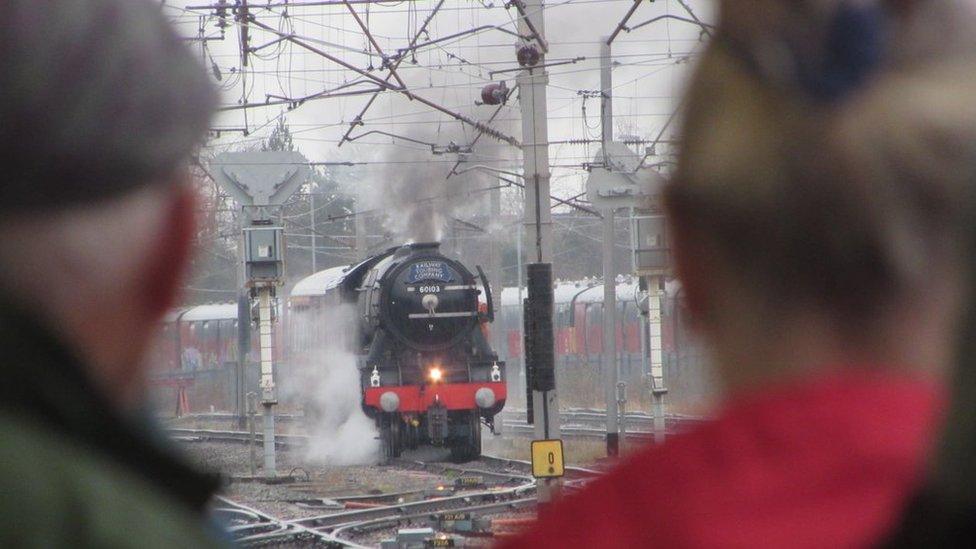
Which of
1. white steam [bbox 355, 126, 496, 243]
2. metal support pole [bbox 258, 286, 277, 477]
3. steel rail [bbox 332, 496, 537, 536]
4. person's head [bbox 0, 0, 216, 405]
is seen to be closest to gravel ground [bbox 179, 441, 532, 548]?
steel rail [bbox 332, 496, 537, 536]

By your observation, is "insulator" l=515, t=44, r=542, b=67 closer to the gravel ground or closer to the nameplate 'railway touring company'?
the gravel ground

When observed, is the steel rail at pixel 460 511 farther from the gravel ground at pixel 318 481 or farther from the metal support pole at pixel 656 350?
the metal support pole at pixel 656 350

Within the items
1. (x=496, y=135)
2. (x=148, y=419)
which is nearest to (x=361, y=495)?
(x=496, y=135)

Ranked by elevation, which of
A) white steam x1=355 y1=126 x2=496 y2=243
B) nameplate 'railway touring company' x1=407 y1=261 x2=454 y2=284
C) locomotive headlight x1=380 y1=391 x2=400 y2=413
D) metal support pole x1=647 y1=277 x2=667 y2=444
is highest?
white steam x1=355 y1=126 x2=496 y2=243

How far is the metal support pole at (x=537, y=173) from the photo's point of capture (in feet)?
40.2

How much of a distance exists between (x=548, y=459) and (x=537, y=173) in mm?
2752

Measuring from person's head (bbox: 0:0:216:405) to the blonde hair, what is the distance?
429mm

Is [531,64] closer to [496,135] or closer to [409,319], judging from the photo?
[496,135]

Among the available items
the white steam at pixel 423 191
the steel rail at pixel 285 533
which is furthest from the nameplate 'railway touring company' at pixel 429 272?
the steel rail at pixel 285 533

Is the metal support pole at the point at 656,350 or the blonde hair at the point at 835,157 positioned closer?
the blonde hair at the point at 835,157

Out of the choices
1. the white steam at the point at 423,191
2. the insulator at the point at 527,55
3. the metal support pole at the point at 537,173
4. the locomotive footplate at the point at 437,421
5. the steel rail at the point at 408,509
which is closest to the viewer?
the insulator at the point at 527,55

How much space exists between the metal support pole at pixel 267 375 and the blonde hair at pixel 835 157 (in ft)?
50.7

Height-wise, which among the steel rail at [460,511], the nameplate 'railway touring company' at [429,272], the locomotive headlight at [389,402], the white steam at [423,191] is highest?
the white steam at [423,191]

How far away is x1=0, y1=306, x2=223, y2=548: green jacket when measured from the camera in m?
0.87
